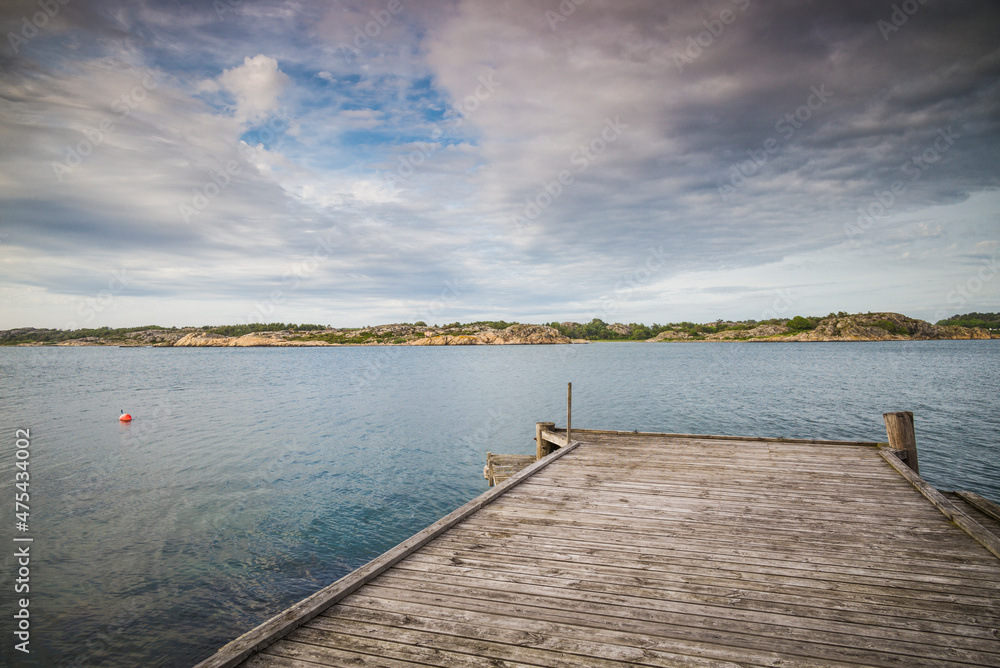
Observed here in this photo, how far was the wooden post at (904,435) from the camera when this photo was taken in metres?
9.98

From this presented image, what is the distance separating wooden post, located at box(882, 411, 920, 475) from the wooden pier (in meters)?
2.45

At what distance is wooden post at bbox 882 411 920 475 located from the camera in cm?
998

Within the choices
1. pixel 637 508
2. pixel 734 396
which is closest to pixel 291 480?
pixel 637 508

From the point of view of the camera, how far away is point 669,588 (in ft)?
14.4

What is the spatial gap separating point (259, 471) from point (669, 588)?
17.3 m

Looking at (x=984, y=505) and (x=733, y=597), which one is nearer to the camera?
(x=733, y=597)

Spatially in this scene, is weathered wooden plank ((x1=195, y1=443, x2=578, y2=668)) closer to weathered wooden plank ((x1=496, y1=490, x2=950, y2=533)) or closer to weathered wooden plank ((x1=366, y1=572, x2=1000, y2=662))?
weathered wooden plank ((x1=366, y1=572, x2=1000, y2=662))

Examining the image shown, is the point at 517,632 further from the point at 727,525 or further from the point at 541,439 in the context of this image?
the point at 541,439

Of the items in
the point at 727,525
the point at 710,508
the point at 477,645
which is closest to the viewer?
the point at 477,645

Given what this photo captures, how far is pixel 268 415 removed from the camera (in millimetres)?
30016

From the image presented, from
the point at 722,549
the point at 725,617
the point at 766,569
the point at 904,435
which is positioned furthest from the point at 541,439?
the point at 725,617

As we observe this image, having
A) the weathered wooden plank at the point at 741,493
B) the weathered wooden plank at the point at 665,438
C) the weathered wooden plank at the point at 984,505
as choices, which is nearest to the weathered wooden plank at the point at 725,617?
the weathered wooden plank at the point at 741,493

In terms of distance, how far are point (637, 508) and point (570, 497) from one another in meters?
1.09

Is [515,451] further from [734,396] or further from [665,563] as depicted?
[734,396]
